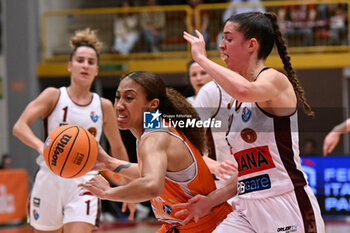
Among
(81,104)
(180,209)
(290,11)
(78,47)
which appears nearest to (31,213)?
(81,104)

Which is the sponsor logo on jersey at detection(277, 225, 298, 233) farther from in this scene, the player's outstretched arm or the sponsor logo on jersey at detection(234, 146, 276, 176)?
the player's outstretched arm

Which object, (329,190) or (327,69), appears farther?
(327,69)

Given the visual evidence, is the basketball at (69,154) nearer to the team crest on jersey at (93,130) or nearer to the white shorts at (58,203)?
the white shorts at (58,203)

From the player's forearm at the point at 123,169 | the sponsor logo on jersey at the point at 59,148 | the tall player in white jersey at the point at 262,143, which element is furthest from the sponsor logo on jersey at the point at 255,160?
the sponsor logo on jersey at the point at 59,148

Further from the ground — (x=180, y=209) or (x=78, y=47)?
(x=78, y=47)

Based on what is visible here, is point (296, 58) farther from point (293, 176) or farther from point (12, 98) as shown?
point (293, 176)

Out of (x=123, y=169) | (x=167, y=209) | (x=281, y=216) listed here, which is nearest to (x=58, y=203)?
(x=123, y=169)

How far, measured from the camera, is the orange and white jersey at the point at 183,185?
3496 millimetres

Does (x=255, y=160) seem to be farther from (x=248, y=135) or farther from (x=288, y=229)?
(x=288, y=229)

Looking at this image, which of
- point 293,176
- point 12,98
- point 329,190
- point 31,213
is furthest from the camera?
point 12,98

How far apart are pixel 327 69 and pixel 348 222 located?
378 cm

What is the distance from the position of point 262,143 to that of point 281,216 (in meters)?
0.44

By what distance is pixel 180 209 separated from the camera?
3537mm

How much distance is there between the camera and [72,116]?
523cm
